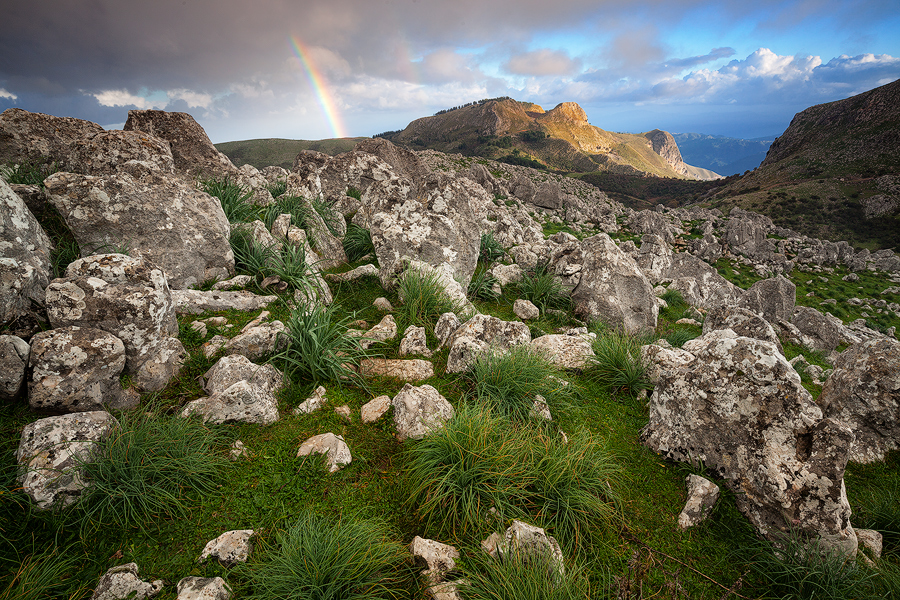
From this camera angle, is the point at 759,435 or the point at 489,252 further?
the point at 489,252

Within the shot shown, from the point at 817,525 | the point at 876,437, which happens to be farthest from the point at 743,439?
the point at 876,437

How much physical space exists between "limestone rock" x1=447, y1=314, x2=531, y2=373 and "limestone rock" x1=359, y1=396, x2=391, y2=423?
110 cm

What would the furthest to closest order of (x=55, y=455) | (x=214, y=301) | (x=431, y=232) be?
(x=431, y=232)
(x=214, y=301)
(x=55, y=455)

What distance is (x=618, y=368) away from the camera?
217 inches

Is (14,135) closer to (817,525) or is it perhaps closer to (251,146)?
(817,525)

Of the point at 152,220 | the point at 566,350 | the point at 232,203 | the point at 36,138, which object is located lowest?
the point at 566,350

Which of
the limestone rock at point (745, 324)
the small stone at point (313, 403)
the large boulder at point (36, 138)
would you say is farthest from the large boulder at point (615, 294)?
the large boulder at point (36, 138)

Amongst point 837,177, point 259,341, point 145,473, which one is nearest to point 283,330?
point 259,341

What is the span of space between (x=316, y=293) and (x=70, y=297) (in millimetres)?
2895

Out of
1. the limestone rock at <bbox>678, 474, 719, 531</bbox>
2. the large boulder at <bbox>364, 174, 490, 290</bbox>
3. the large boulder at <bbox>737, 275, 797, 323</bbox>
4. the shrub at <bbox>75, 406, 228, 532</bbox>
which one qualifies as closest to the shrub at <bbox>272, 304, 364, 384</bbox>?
the shrub at <bbox>75, 406, 228, 532</bbox>

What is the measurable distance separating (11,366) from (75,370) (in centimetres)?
40

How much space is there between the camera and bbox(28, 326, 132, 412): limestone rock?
3143mm

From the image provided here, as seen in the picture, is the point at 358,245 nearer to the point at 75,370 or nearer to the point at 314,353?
the point at 314,353

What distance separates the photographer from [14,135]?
6773mm
